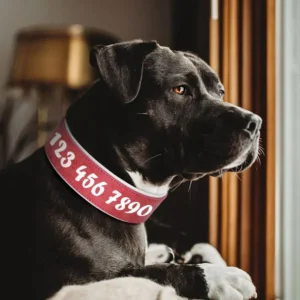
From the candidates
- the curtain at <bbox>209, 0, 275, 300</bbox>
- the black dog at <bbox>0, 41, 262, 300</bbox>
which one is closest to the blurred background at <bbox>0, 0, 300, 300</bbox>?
the curtain at <bbox>209, 0, 275, 300</bbox>

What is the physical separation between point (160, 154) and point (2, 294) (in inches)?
16.6

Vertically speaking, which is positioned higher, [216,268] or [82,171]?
[82,171]

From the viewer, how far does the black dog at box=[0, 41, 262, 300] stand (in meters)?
0.93

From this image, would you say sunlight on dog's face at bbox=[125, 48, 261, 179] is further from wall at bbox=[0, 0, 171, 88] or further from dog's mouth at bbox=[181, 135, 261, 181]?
wall at bbox=[0, 0, 171, 88]

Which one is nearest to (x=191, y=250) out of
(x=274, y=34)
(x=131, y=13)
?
(x=274, y=34)

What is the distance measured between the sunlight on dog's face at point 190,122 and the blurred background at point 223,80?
0.12 m

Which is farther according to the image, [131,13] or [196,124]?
[131,13]

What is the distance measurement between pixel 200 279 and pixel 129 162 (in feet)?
0.89

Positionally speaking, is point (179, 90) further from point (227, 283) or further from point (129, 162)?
point (227, 283)

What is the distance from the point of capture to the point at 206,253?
1098mm

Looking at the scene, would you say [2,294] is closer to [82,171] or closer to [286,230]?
[82,171]

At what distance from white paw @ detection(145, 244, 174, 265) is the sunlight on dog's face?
0.64 ft

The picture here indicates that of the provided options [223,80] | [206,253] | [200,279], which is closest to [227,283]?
[200,279]

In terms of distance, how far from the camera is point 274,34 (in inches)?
41.8
